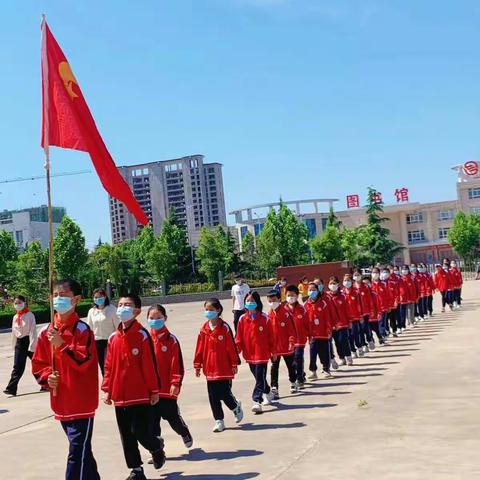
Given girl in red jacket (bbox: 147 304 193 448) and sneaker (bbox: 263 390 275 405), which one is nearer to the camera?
girl in red jacket (bbox: 147 304 193 448)

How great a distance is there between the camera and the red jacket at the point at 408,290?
1958 cm

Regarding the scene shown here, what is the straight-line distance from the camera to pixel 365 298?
15703 millimetres

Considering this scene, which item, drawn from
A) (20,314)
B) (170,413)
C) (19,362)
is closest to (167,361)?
(170,413)

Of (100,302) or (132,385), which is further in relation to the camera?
(100,302)

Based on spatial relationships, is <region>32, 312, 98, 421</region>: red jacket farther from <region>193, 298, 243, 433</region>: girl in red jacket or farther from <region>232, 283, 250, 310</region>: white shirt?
<region>232, 283, 250, 310</region>: white shirt

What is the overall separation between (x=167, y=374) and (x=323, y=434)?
5.66 feet

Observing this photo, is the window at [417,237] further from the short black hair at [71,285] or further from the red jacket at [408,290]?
the short black hair at [71,285]

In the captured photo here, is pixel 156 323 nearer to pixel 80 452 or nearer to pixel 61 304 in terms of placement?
pixel 61 304

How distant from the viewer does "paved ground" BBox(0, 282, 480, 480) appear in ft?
20.6

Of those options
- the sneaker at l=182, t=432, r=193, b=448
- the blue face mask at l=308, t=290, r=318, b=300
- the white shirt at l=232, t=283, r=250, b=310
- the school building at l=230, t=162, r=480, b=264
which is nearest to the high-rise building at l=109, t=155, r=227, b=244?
the school building at l=230, t=162, r=480, b=264

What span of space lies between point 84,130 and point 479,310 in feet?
62.7

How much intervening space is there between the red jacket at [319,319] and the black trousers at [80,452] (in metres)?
6.89

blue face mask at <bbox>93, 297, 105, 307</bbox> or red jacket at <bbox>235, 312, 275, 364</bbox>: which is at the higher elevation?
blue face mask at <bbox>93, 297, 105, 307</bbox>

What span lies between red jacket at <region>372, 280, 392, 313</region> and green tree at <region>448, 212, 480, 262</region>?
2464 inches
